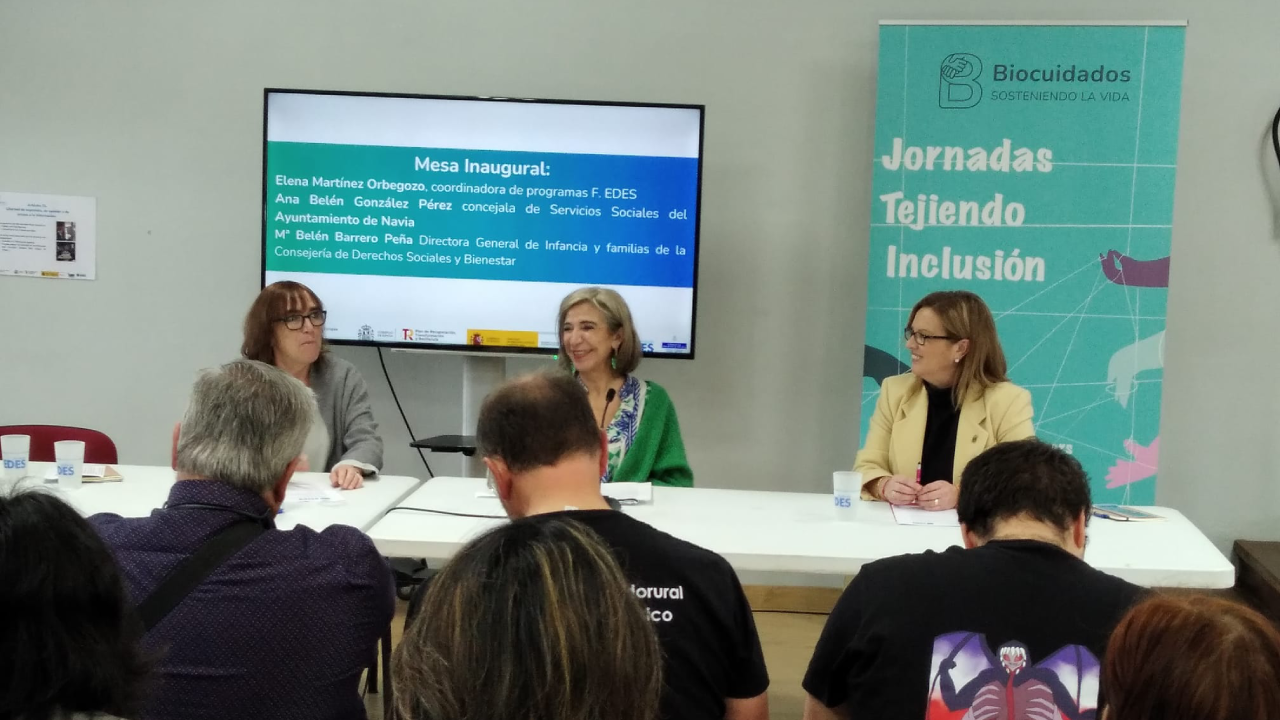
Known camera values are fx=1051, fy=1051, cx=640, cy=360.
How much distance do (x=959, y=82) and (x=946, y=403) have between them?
129 centimetres

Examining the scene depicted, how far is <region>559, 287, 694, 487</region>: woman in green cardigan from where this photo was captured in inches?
128

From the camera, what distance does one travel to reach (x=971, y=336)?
2986 mm

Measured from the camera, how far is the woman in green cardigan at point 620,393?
3252 millimetres

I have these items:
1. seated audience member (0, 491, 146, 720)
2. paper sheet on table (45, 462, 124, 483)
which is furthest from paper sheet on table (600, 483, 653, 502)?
seated audience member (0, 491, 146, 720)

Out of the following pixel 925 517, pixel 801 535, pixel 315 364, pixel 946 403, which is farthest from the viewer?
pixel 315 364

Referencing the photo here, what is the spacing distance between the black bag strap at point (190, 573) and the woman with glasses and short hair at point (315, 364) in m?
1.54

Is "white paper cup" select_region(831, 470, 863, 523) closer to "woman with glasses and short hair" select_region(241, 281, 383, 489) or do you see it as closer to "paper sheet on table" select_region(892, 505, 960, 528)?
"paper sheet on table" select_region(892, 505, 960, 528)

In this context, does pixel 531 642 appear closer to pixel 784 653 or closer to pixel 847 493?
pixel 847 493

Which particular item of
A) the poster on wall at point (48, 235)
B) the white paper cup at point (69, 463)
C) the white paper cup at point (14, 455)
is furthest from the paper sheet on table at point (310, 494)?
the poster on wall at point (48, 235)

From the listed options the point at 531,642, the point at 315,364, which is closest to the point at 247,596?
the point at 531,642

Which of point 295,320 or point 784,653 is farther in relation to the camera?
point 784,653

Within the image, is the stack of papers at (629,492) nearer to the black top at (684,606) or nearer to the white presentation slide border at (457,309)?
the white presentation slide border at (457,309)

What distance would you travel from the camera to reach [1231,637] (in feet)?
3.09

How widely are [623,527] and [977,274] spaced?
8.55 feet
